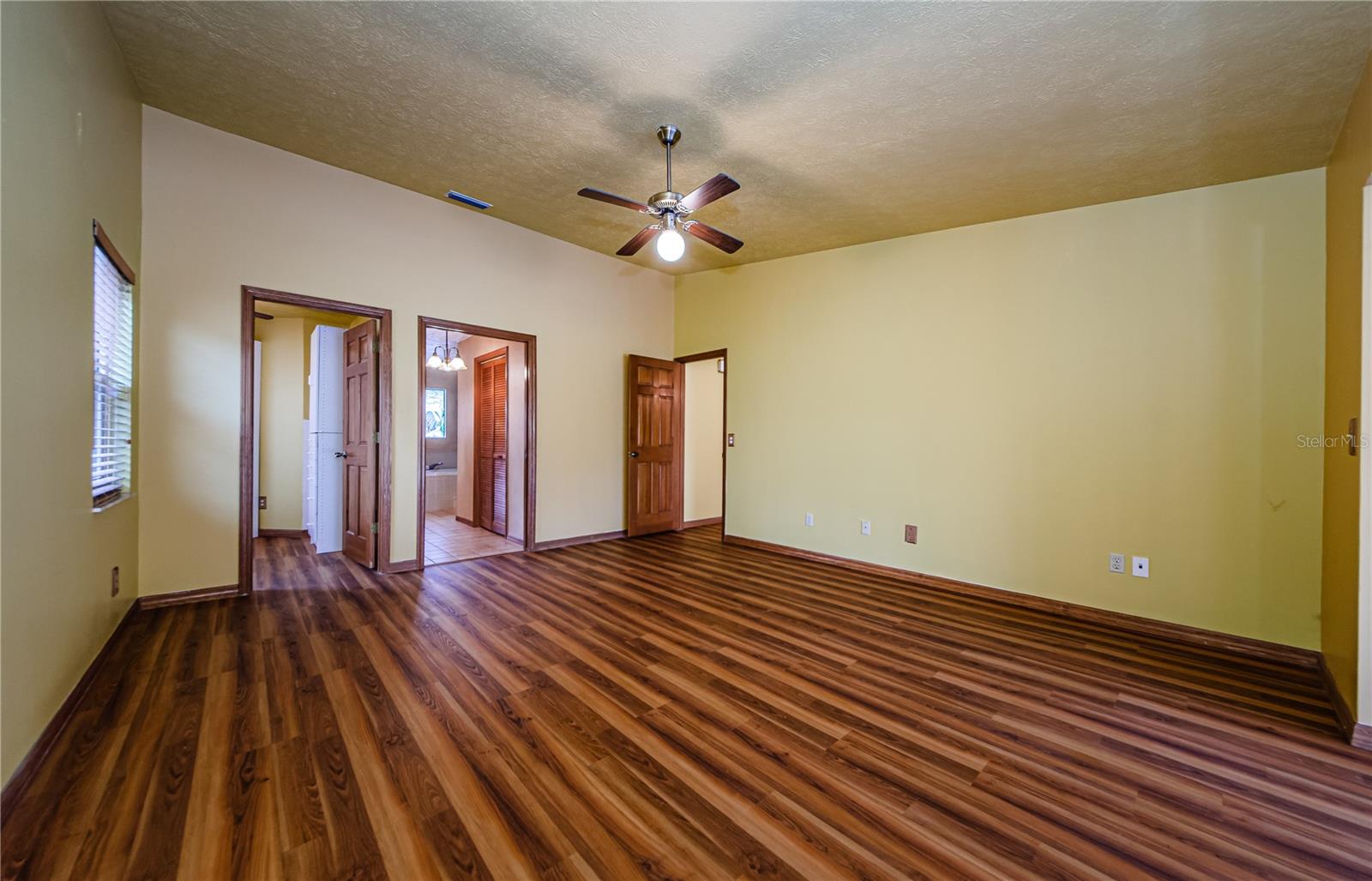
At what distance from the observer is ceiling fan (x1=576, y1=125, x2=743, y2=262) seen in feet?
8.98

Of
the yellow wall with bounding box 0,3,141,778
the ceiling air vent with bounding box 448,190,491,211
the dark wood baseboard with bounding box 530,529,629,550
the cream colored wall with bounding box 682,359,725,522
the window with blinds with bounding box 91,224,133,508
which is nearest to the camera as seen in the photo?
the yellow wall with bounding box 0,3,141,778

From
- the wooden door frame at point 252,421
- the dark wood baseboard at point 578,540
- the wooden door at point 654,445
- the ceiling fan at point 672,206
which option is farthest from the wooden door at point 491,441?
the ceiling fan at point 672,206

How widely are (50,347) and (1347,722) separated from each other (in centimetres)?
528

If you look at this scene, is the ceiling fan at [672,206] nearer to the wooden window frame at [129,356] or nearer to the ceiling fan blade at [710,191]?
the ceiling fan blade at [710,191]

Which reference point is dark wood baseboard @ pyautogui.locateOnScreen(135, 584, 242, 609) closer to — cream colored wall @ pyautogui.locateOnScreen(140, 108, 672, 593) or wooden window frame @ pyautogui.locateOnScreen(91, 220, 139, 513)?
cream colored wall @ pyautogui.locateOnScreen(140, 108, 672, 593)

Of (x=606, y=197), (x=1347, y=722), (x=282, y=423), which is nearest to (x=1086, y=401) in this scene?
(x=1347, y=722)

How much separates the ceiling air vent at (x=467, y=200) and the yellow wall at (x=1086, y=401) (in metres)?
2.86

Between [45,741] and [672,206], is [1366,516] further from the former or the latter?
[45,741]

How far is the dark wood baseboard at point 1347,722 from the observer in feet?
6.58

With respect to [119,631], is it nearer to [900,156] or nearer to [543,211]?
[543,211]

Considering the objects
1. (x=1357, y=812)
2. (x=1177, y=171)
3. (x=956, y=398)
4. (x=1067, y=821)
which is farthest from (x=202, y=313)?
(x=1177, y=171)

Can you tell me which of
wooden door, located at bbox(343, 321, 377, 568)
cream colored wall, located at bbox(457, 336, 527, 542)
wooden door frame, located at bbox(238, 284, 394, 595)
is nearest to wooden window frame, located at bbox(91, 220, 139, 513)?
wooden door frame, located at bbox(238, 284, 394, 595)

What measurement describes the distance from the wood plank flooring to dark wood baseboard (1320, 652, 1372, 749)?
2.0 inches

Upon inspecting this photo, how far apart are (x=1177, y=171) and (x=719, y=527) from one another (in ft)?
16.9
